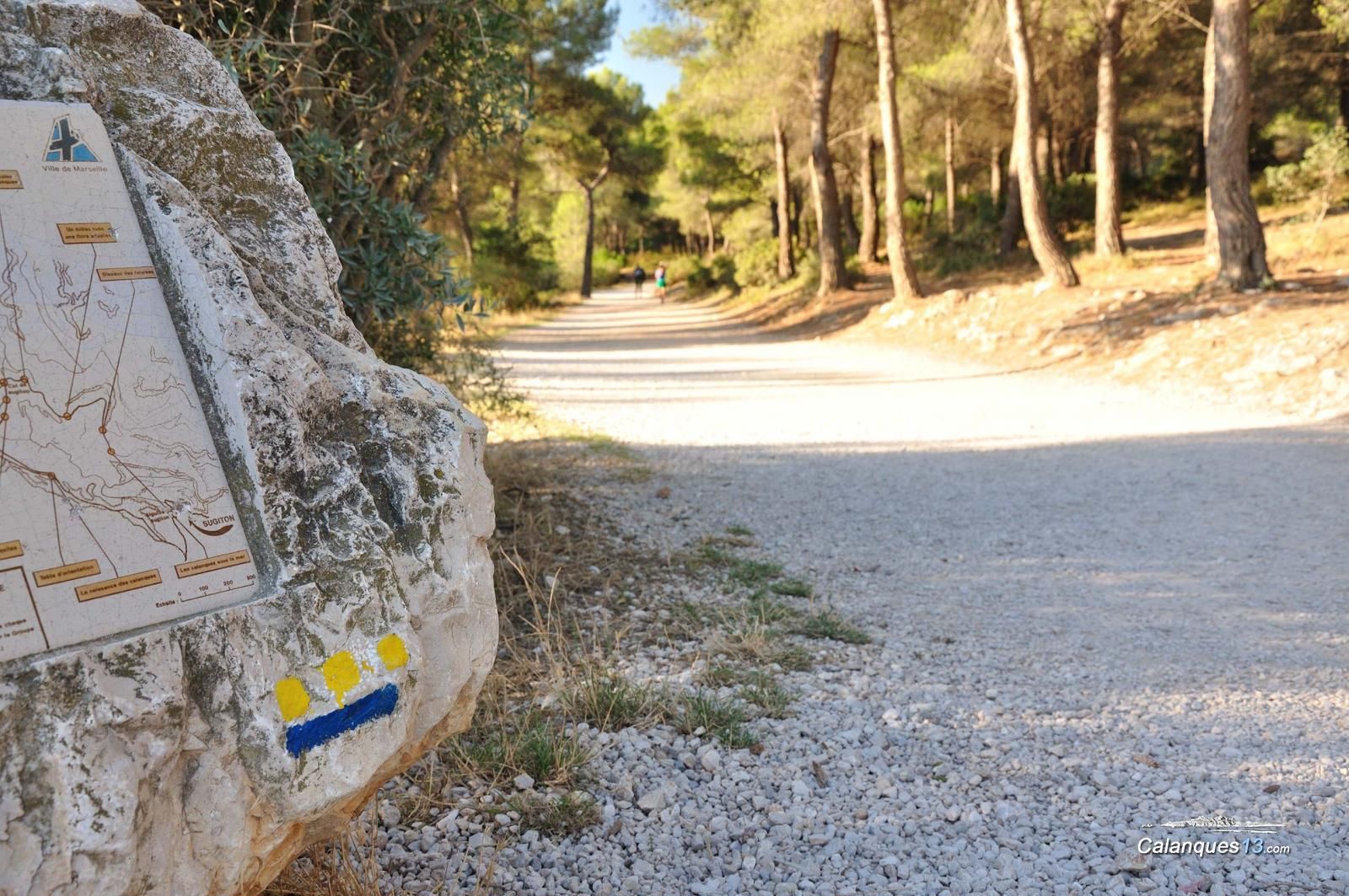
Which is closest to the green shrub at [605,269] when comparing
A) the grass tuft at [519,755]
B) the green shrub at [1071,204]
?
the green shrub at [1071,204]

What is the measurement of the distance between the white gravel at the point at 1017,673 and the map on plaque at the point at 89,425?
1.28 meters

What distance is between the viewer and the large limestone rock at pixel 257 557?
1.54 meters

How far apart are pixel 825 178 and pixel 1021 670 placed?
1706 centimetres

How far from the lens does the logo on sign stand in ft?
6.15

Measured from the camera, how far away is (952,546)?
5.48 meters

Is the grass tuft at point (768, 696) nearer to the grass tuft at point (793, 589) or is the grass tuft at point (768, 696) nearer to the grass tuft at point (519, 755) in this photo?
the grass tuft at point (519, 755)

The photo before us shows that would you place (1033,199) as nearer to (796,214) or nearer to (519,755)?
(519,755)

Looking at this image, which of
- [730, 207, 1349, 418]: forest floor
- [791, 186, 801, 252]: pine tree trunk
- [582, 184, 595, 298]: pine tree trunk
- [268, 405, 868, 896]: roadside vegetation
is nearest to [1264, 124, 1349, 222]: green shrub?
[730, 207, 1349, 418]: forest floor

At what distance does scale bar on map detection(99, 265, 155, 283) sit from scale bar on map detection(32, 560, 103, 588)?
59 centimetres

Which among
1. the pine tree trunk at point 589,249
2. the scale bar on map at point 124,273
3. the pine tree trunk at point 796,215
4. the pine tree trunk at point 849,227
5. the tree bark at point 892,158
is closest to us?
the scale bar on map at point 124,273

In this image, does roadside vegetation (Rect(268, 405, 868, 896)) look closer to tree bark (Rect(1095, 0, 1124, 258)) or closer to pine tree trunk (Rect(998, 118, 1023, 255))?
→ tree bark (Rect(1095, 0, 1124, 258))

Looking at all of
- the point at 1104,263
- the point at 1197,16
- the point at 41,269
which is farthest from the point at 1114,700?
the point at 1197,16

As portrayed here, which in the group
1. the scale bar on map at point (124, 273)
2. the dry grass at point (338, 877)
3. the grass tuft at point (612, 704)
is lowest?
the grass tuft at point (612, 704)

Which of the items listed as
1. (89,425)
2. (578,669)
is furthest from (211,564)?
(578,669)
